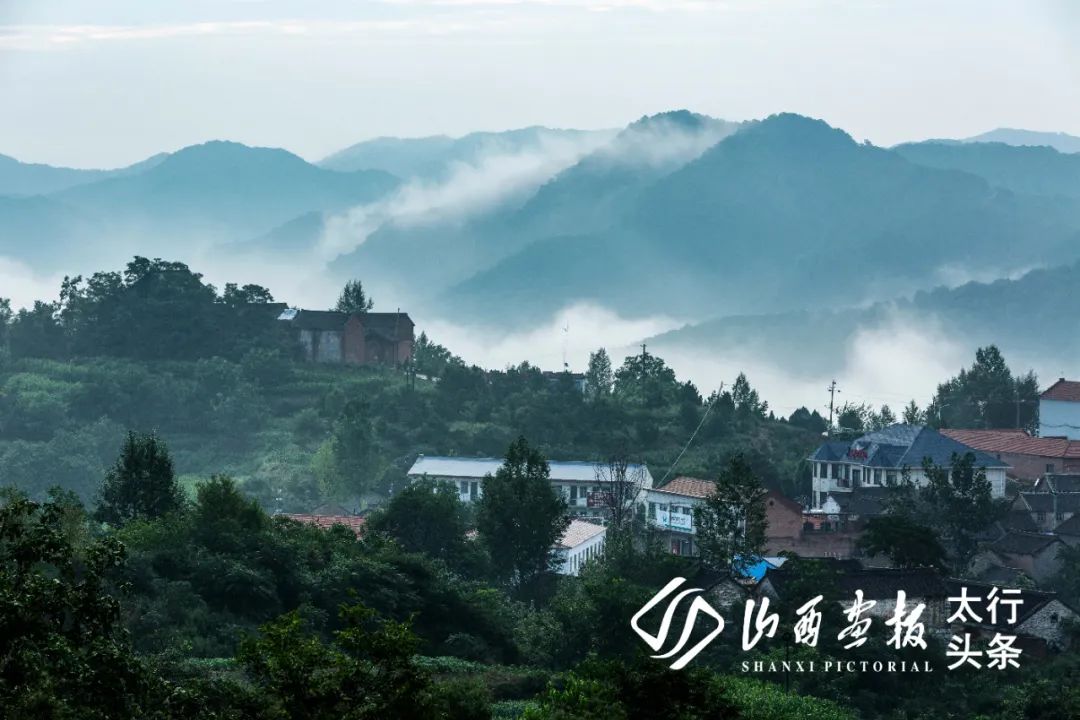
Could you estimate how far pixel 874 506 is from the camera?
151ft

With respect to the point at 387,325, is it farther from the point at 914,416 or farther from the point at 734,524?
the point at 734,524

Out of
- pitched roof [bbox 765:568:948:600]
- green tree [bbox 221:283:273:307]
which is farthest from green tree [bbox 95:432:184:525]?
green tree [bbox 221:283:273:307]

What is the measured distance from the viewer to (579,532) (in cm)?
4469

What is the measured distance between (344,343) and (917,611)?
1643 inches

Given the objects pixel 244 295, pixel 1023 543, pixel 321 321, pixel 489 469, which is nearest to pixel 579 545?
pixel 489 469

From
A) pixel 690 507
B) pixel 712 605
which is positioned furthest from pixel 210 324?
pixel 712 605

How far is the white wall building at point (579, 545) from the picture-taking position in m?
40.4

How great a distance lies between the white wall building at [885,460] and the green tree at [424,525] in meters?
15.1

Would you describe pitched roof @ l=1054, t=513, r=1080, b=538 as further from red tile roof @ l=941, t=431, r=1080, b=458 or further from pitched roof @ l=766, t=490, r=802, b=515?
red tile roof @ l=941, t=431, r=1080, b=458

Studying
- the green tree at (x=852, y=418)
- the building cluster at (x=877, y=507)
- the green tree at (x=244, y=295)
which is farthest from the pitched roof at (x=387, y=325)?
the green tree at (x=852, y=418)

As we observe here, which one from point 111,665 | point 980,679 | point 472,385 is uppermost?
point 472,385

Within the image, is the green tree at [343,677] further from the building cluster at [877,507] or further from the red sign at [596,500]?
the red sign at [596,500]

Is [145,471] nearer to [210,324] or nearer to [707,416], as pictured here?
[707,416]

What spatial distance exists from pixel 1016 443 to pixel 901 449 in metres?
5.38
